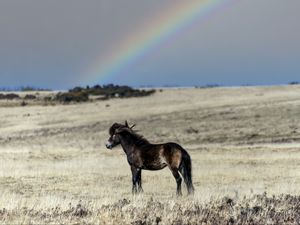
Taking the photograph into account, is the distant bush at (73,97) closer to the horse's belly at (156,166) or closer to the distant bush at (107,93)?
the distant bush at (107,93)

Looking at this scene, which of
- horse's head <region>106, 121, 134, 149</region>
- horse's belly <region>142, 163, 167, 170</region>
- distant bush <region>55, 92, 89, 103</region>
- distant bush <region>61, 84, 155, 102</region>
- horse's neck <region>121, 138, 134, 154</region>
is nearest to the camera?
horse's belly <region>142, 163, 167, 170</region>

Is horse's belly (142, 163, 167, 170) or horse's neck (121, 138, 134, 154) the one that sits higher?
horse's neck (121, 138, 134, 154)

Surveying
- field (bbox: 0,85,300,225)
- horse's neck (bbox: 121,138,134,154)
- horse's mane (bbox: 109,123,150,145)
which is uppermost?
horse's mane (bbox: 109,123,150,145)

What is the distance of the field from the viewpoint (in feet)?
34.2

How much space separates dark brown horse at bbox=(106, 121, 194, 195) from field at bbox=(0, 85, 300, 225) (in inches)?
21.2

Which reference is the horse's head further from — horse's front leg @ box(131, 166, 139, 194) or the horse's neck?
horse's front leg @ box(131, 166, 139, 194)

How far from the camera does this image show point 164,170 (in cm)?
2350

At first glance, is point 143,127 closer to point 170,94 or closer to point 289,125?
point 289,125

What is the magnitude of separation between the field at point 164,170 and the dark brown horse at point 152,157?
0.54 m

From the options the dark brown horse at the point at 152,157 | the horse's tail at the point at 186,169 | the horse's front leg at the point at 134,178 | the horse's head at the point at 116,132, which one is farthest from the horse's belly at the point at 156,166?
the horse's head at the point at 116,132

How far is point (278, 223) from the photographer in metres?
9.38

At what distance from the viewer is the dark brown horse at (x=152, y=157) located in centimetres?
1527

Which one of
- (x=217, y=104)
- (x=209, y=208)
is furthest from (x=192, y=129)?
(x=209, y=208)

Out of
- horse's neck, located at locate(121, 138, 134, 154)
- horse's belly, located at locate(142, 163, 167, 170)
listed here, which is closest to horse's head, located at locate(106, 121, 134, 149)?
horse's neck, located at locate(121, 138, 134, 154)
